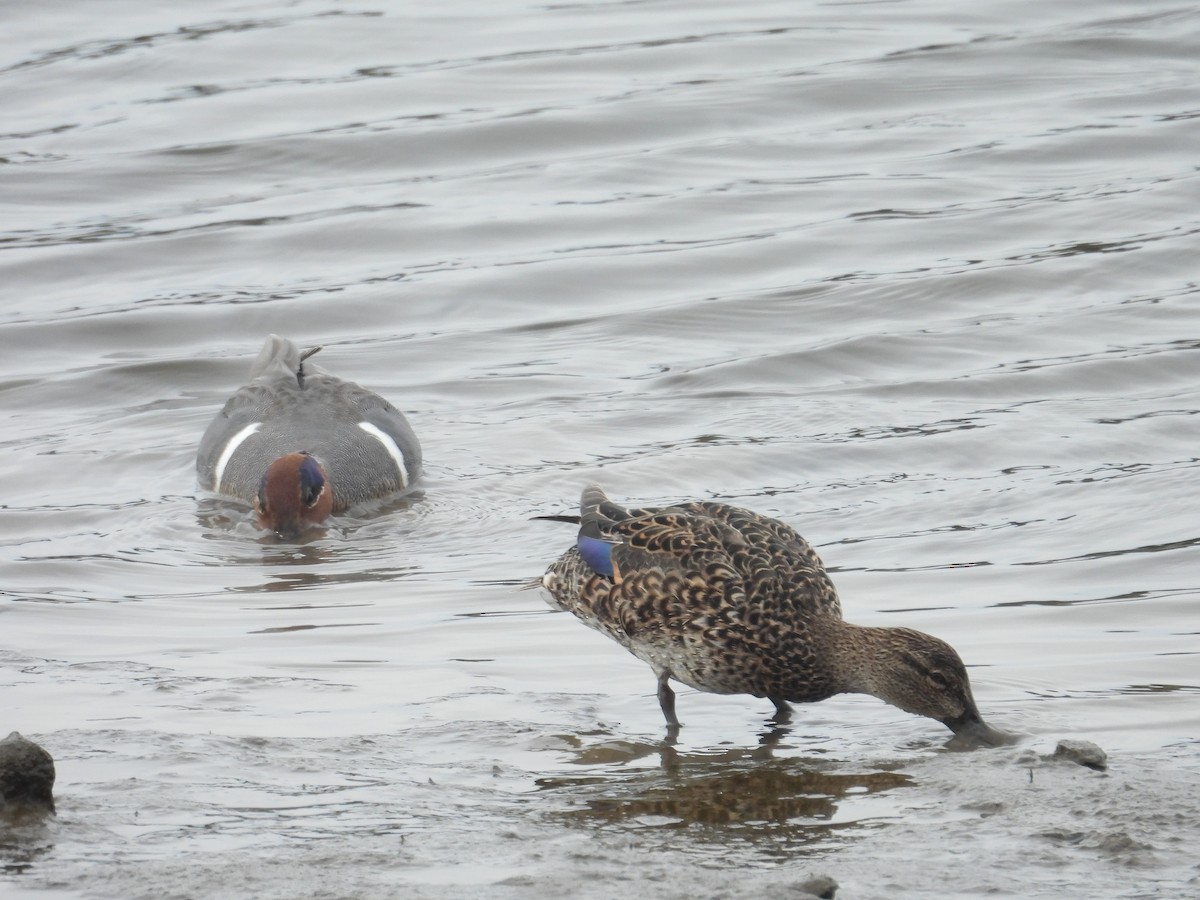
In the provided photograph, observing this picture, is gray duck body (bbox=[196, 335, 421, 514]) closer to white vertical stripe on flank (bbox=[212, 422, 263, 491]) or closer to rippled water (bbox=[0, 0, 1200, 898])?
white vertical stripe on flank (bbox=[212, 422, 263, 491])

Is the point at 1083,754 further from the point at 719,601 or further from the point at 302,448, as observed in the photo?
the point at 302,448

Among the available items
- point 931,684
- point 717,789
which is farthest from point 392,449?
point 717,789

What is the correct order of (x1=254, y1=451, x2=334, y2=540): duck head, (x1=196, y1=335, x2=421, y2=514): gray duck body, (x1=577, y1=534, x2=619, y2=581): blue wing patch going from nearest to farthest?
(x1=577, y1=534, x2=619, y2=581): blue wing patch, (x1=254, y1=451, x2=334, y2=540): duck head, (x1=196, y1=335, x2=421, y2=514): gray duck body

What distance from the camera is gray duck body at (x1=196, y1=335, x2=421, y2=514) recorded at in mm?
11273

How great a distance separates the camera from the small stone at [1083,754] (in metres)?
5.26

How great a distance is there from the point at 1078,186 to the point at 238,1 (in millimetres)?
12138

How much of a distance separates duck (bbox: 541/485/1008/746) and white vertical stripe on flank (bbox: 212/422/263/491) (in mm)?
5116

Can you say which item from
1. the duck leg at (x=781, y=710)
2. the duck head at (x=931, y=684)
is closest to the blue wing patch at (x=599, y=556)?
the duck leg at (x=781, y=710)

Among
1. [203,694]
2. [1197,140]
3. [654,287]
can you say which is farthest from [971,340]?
[203,694]

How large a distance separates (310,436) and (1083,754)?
24.1 feet

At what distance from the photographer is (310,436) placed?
1177 centimetres

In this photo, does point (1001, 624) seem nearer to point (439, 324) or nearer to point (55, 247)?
point (439, 324)

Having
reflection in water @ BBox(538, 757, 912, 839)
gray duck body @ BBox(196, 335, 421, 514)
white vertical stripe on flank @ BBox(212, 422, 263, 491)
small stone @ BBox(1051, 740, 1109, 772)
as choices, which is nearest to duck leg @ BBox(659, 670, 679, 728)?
reflection in water @ BBox(538, 757, 912, 839)

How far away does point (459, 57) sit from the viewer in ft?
70.1
